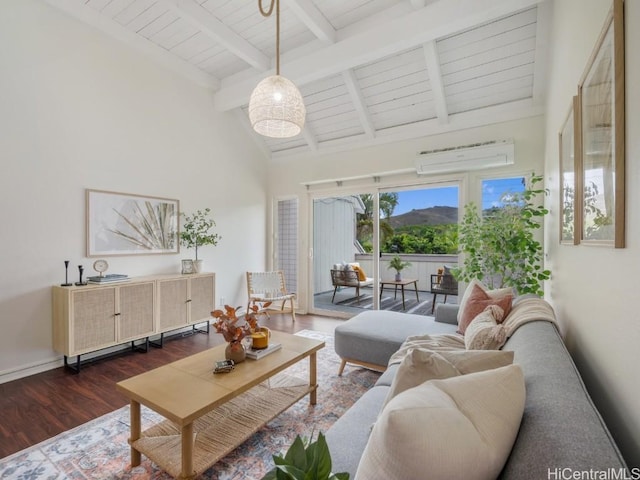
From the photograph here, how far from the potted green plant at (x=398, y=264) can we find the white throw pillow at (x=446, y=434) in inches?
151

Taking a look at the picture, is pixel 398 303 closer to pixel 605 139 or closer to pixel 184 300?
pixel 184 300

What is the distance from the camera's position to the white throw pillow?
2.08 feet

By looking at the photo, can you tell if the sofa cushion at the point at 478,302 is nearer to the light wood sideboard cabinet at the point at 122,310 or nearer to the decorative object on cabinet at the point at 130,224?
the light wood sideboard cabinet at the point at 122,310

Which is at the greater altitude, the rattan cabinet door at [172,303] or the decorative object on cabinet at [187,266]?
the decorative object on cabinet at [187,266]

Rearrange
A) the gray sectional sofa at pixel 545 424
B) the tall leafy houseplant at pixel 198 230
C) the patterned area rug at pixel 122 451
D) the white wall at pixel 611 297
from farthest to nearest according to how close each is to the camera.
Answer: the tall leafy houseplant at pixel 198 230
the patterned area rug at pixel 122 451
the white wall at pixel 611 297
the gray sectional sofa at pixel 545 424

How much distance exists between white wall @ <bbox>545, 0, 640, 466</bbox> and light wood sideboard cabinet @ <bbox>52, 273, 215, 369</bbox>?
11.9ft

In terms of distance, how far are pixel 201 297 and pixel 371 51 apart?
344 cm

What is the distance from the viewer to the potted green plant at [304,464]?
0.62 m

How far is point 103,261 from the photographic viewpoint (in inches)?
125

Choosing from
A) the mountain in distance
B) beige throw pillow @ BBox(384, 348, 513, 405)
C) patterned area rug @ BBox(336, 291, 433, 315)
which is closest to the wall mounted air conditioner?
the mountain in distance

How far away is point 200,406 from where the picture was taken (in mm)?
1451

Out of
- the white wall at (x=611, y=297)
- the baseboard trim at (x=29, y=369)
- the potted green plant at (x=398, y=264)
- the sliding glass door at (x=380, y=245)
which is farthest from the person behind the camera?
the potted green plant at (x=398, y=264)

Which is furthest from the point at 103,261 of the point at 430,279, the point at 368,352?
the point at 430,279

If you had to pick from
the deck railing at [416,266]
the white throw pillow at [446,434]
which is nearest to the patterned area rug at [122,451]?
the white throw pillow at [446,434]
